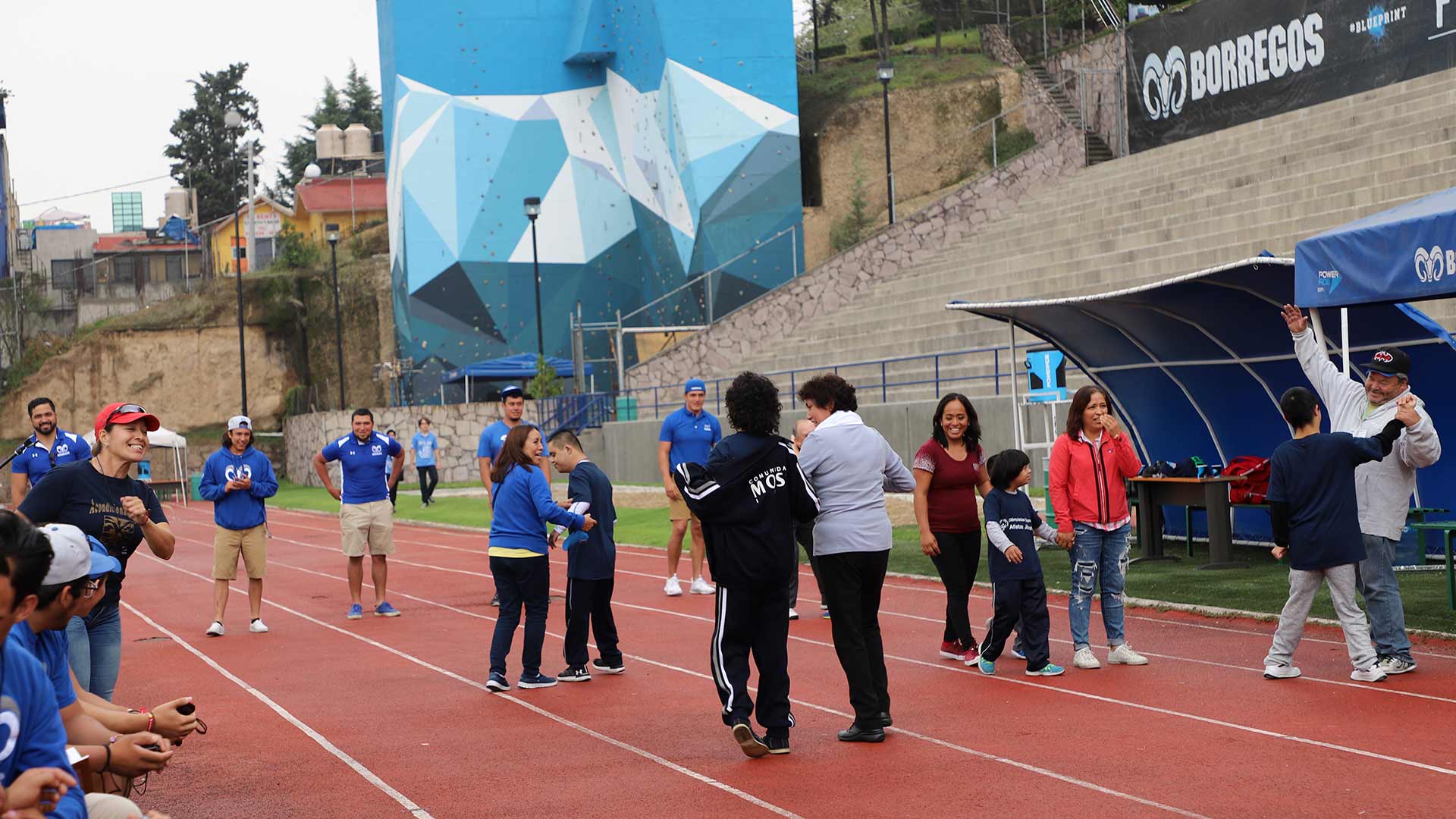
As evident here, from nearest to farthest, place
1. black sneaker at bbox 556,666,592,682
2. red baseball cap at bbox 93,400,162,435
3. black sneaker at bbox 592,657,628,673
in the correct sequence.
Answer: red baseball cap at bbox 93,400,162,435, black sneaker at bbox 556,666,592,682, black sneaker at bbox 592,657,628,673

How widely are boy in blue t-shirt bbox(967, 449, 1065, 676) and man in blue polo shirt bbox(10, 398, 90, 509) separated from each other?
7.42 meters

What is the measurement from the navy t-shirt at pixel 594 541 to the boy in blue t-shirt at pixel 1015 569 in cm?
263

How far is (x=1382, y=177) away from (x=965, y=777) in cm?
2030

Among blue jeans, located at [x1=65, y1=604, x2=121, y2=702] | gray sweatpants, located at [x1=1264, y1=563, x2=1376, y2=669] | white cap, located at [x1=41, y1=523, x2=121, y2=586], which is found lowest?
gray sweatpants, located at [x1=1264, y1=563, x2=1376, y2=669]

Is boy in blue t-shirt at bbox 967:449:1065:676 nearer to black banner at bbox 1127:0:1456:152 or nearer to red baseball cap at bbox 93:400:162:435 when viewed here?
red baseball cap at bbox 93:400:162:435

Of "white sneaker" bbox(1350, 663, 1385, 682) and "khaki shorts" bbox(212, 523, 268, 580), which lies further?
"khaki shorts" bbox(212, 523, 268, 580)

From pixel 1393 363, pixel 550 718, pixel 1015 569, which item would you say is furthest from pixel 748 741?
pixel 1393 363

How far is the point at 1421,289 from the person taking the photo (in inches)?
365

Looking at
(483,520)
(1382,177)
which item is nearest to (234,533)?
(483,520)

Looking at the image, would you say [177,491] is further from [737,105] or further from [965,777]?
[965,777]

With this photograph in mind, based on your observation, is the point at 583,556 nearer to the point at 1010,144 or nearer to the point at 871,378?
the point at 871,378

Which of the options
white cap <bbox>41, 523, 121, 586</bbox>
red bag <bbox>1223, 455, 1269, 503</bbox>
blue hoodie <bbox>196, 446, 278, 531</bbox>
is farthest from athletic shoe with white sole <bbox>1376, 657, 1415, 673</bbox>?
blue hoodie <bbox>196, 446, 278, 531</bbox>

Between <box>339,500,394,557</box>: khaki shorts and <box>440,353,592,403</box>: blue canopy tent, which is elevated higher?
<box>440,353,592,403</box>: blue canopy tent

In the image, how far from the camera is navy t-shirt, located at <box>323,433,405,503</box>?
46.9 ft
